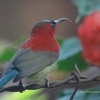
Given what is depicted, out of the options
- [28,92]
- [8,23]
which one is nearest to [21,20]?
[8,23]

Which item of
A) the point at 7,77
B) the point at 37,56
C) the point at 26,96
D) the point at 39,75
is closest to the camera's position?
the point at 7,77

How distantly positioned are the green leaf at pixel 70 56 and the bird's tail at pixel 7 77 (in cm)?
29

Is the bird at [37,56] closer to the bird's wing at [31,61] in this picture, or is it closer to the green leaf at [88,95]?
the bird's wing at [31,61]

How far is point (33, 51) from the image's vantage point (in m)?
2.25

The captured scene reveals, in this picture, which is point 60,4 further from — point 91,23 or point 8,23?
point 91,23

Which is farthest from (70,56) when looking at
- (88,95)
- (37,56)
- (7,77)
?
(7,77)

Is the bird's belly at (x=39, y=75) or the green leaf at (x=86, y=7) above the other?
the green leaf at (x=86, y=7)

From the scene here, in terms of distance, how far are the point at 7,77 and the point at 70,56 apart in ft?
Answer: 1.17

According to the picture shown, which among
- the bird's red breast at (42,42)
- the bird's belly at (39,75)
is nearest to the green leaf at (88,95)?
the bird's belly at (39,75)

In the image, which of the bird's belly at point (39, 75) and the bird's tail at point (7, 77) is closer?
the bird's tail at point (7, 77)

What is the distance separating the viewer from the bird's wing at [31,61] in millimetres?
2068

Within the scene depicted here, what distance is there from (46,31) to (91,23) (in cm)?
32

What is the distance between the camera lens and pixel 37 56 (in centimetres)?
224

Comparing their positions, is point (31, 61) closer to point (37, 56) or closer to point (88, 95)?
point (37, 56)
